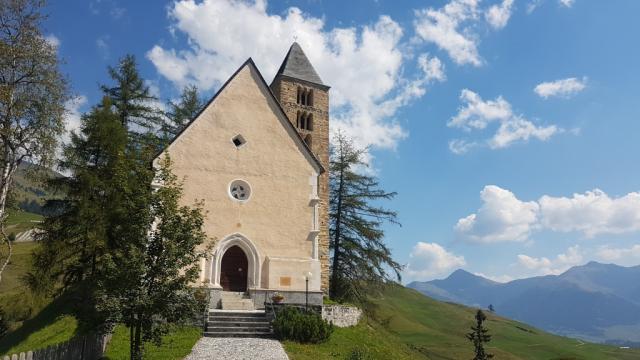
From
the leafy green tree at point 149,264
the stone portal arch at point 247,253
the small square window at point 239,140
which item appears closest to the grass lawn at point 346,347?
the leafy green tree at point 149,264

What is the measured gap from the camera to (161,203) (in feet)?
43.8

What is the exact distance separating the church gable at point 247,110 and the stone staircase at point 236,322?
788cm

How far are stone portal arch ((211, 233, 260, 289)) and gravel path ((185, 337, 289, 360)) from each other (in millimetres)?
5850

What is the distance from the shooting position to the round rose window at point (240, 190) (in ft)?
80.1

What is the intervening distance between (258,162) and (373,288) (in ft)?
50.4

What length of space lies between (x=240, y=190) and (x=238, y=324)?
7.72 metres

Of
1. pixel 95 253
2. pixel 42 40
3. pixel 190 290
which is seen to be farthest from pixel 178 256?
pixel 42 40

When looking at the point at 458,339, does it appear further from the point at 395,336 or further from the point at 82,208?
the point at 82,208

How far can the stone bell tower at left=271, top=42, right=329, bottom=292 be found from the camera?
1313 inches

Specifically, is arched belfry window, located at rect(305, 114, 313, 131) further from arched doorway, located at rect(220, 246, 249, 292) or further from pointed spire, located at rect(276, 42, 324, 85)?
arched doorway, located at rect(220, 246, 249, 292)

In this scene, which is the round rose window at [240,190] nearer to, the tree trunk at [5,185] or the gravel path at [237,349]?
the gravel path at [237,349]

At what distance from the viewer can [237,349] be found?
15.9 meters

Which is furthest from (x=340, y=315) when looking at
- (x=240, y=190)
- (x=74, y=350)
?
(x=74, y=350)

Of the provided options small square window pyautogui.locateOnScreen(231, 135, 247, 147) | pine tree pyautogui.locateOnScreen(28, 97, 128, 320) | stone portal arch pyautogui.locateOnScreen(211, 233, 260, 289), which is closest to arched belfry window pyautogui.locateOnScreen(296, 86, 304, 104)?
small square window pyautogui.locateOnScreen(231, 135, 247, 147)
